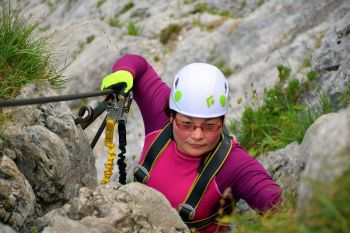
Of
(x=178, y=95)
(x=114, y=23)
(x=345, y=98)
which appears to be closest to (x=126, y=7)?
(x=114, y=23)

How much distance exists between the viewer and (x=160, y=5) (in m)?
15.3

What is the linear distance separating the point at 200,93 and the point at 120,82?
923mm

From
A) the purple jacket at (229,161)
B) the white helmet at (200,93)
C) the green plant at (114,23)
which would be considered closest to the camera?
the purple jacket at (229,161)

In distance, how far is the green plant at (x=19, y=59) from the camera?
5051 mm

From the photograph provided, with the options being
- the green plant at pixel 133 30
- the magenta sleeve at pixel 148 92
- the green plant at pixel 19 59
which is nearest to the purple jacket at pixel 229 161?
the magenta sleeve at pixel 148 92

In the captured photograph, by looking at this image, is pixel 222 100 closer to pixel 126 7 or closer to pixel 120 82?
pixel 120 82

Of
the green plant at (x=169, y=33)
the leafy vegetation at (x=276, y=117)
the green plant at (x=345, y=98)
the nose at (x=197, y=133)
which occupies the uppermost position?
the green plant at (x=169, y=33)

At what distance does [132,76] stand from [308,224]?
3978 millimetres

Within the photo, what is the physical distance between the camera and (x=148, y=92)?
6.26 metres

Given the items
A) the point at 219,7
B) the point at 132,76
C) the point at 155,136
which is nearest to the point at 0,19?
the point at 132,76

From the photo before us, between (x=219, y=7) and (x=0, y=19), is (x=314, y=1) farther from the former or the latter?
(x=0, y=19)

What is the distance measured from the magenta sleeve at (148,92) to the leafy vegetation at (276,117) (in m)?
2.51

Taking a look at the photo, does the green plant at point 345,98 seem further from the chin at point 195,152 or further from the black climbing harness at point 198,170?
the chin at point 195,152

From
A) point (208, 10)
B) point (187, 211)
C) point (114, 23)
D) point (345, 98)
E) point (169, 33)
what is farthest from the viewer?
point (114, 23)
